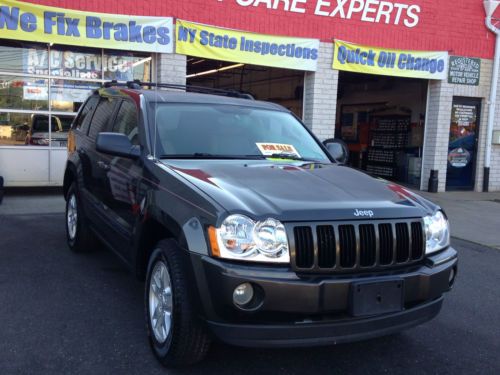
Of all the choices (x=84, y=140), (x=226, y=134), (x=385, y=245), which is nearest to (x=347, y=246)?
(x=385, y=245)

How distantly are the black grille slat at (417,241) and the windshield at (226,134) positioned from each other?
1403 mm

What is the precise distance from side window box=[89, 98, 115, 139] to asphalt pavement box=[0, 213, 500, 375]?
1.41 meters

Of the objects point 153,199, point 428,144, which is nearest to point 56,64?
point 153,199

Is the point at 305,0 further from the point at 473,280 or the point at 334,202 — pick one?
the point at 334,202

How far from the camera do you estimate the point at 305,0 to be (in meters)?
10.8

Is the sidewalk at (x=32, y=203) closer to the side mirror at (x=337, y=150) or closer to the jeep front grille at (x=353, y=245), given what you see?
the side mirror at (x=337, y=150)

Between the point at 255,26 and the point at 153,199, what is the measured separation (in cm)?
801

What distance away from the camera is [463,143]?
42.8 ft

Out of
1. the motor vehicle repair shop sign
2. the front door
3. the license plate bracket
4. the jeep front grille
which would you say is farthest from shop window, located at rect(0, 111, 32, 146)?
the front door

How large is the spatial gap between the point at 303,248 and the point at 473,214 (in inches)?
316

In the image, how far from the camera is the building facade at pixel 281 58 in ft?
30.9

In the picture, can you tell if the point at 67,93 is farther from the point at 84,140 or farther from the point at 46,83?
the point at 84,140

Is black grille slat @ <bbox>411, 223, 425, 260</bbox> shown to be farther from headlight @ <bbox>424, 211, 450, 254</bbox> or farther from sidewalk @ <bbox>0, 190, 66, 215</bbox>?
sidewalk @ <bbox>0, 190, 66, 215</bbox>

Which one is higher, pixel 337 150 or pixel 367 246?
pixel 337 150
